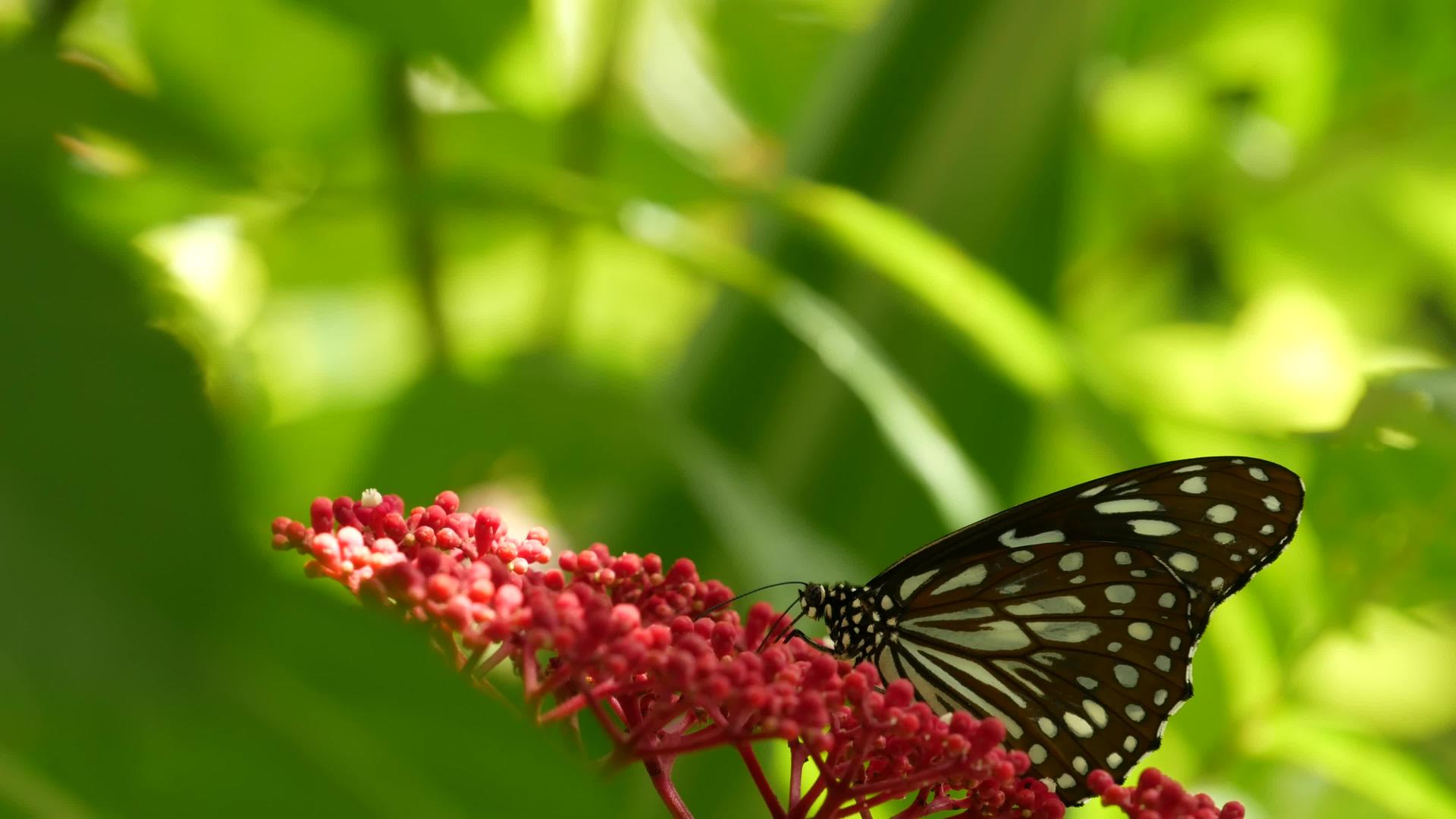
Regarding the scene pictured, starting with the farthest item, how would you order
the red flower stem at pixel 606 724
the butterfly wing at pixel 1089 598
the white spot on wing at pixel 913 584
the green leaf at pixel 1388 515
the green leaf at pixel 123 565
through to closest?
the green leaf at pixel 1388 515 < the white spot on wing at pixel 913 584 < the butterfly wing at pixel 1089 598 < the red flower stem at pixel 606 724 < the green leaf at pixel 123 565

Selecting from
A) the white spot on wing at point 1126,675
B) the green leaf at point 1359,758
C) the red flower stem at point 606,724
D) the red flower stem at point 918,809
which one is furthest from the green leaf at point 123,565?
the green leaf at point 1359,758

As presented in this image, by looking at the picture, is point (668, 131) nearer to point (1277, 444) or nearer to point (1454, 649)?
point (1277, 444)

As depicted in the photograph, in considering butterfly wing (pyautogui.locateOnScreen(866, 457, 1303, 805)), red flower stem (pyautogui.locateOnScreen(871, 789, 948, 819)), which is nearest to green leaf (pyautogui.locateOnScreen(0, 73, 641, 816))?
red flower stem (pyautogui.locateOnScreen(871, 789, 948, 819))

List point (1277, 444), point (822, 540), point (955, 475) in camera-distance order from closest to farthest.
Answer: point (822, 540)
point (955, 475)
point (1277, 444)

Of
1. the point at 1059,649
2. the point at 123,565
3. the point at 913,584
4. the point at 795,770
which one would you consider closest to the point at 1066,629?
the point at 1059,649

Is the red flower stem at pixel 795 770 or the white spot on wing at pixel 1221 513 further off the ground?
the white spot on wing at pixel 1221 513

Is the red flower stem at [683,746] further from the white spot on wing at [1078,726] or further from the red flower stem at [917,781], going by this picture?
the white spot on wing at [1078,726]

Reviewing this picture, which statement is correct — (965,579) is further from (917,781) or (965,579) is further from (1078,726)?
(917,781)

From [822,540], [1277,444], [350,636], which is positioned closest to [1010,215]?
[1277,444]
